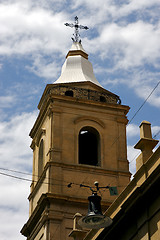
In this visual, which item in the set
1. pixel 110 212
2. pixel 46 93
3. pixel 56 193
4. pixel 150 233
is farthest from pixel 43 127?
pixel 150 233

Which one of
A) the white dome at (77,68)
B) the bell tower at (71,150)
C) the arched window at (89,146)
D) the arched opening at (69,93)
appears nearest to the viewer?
the bell tower at (71,150)

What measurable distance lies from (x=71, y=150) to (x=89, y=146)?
8.36ft

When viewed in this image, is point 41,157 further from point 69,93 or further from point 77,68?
point 77,68

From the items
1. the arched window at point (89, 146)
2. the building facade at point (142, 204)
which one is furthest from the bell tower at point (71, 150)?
the building facade at point (142, 204)

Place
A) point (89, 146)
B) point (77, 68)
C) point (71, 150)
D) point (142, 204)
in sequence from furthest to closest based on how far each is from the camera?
point (77, 68)
point (89, 146)
point (71, 150)
point (142, 204)

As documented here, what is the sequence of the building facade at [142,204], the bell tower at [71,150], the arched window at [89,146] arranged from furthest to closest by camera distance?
the arched window at [89,146]
the bell tower at [71,150]
the building facade at [142,204]

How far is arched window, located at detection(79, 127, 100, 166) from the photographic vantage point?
36.1 metres

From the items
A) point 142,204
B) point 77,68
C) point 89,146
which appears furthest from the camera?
point 77,68

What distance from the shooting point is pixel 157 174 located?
1902cm

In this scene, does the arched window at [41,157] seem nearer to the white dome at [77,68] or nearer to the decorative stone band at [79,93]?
the decorative stone band at [79,93]

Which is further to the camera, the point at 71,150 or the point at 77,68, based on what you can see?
the point at 77,68

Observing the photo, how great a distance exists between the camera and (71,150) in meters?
34.6

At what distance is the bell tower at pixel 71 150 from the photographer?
32500 mm

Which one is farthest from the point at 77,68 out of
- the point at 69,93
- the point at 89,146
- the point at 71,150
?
the point at 71,150
